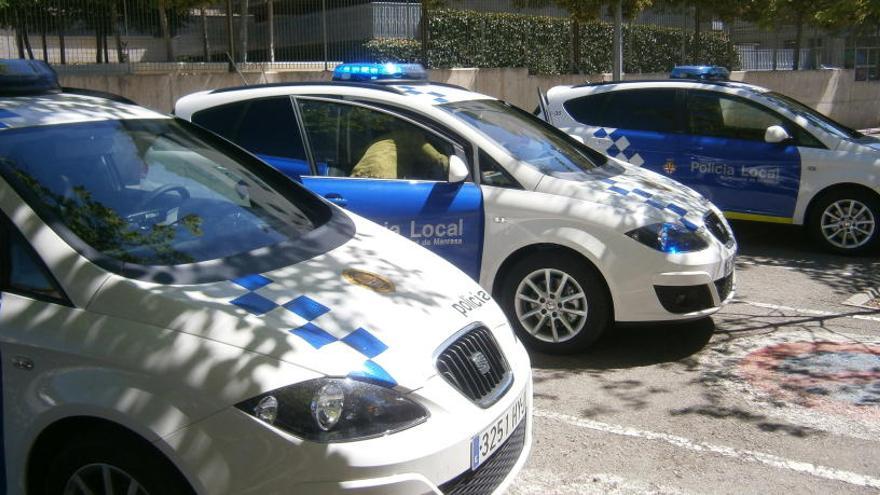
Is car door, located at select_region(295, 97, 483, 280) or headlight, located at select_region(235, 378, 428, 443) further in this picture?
car door, located at select_region(295, 97, 483, 280)

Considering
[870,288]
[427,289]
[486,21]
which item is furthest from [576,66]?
[427,289]

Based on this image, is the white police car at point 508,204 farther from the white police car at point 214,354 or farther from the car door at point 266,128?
the white police car at point 214,354

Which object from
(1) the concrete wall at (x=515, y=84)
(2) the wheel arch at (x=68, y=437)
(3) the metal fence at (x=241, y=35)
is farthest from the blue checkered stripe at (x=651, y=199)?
(3) the metal fence at (x=241, y=35)

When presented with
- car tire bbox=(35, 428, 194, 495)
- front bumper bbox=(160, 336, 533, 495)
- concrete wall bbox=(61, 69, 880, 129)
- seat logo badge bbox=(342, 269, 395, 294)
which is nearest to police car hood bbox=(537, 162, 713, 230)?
seat logo badge bbox=(342, 269, 395, 294)

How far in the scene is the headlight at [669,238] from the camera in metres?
5.62

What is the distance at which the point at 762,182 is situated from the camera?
9.20 metres

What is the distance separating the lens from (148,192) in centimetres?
388

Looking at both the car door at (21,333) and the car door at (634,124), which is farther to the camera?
the car door at (634,124)

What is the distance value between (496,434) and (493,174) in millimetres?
2874

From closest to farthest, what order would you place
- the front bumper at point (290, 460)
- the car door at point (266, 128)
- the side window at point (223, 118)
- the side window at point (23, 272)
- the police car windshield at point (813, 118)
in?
the front bumper at point (290, 460), the side window at point (23, 272), the car door at point (266, 128), the side window at point (223, 118), the police car windshield at point (813, 118)

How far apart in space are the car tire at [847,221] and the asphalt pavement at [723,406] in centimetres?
174

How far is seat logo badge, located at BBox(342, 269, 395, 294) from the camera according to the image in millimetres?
3500

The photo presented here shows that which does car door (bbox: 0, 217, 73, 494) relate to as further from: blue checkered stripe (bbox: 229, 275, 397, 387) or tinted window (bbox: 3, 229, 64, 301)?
blue checkered stripe (bbox: 229, 275, 397, 387)

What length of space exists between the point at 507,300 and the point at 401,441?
304 cm
